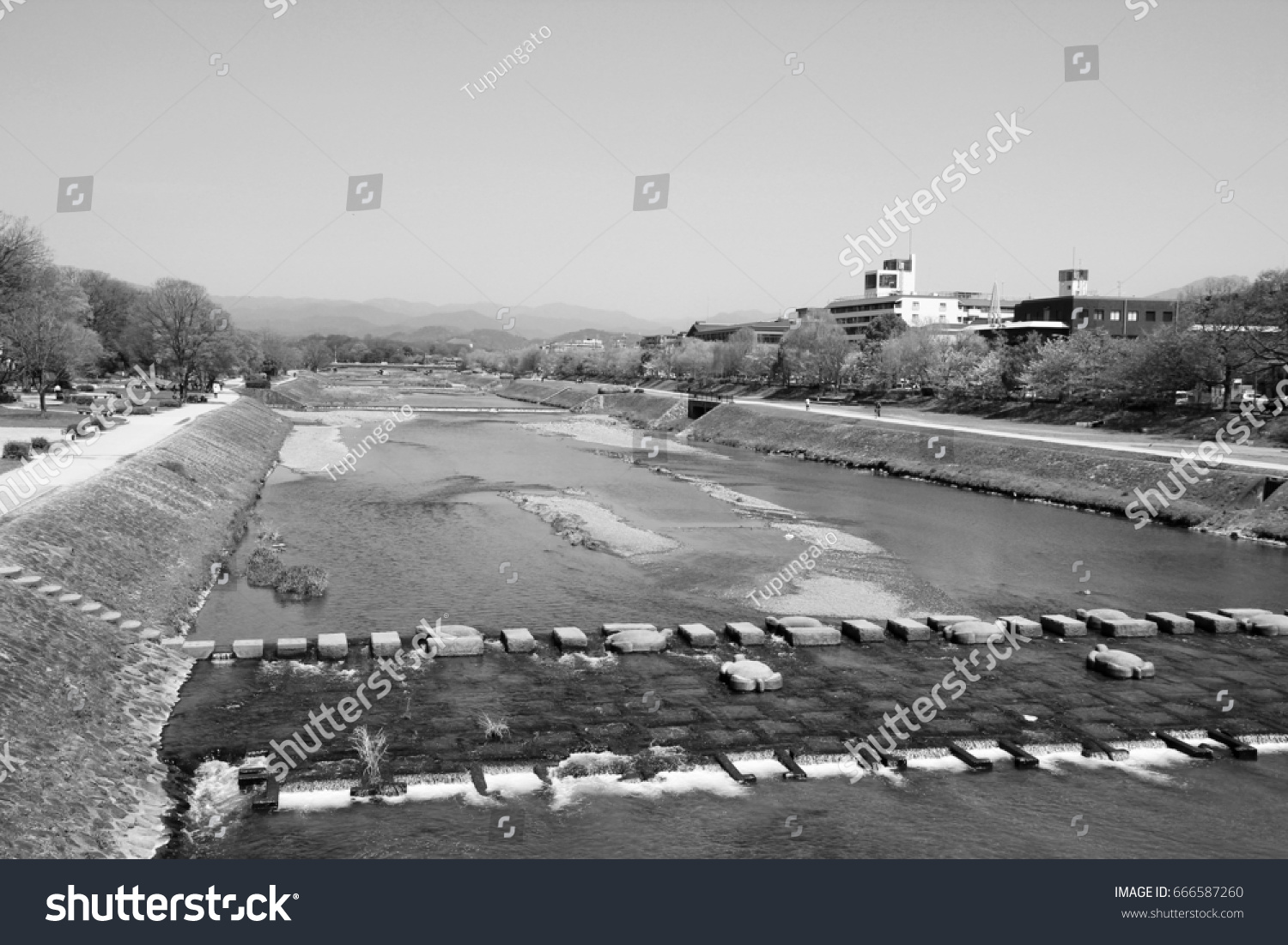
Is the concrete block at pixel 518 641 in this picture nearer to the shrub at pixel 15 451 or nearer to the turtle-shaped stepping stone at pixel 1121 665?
the turtle-shaped stepping stone at pixel 1121 665

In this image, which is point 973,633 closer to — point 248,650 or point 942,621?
point 942,621

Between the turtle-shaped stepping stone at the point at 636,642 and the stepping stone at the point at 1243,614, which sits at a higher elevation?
the turtle-shaped stepping stone at the point at 636,642

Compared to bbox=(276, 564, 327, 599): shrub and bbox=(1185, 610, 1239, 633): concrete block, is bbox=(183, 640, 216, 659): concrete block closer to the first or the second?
bbox=(276, 564, 327, 599): shrub

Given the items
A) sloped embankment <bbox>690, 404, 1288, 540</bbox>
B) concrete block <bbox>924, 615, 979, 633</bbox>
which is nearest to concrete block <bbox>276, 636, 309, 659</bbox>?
concrete block <bbox>924, 615, 979, 633</bbox>

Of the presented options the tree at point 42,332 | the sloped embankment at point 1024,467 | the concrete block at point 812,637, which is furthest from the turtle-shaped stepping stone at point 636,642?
the tree at point 42,332

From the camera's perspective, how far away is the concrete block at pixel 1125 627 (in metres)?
24.0

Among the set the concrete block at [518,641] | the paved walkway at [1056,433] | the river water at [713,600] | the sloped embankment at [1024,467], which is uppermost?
the paved walkway at [1056,433]

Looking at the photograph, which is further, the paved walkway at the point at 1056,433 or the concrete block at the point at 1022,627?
the paved walkway at the point at 1056,433

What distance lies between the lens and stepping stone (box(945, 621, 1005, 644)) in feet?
75.6

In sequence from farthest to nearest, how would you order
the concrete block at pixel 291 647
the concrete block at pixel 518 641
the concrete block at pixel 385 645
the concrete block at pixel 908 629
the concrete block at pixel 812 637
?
the concrete block at pixel 908 629 → the concrete block at pixel 812 637 → the concrete block at pixel 518 641 → the concrete block at pixel 385 645 → the concrete block at pixel 291 647

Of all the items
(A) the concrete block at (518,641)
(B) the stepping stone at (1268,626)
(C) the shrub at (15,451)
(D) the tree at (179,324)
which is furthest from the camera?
(D) the tree at (179,324)

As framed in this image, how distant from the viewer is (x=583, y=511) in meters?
40.8

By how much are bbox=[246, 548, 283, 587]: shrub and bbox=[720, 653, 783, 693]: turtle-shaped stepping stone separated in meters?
13.9

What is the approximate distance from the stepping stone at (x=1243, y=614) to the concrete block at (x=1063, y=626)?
4.11 metres
